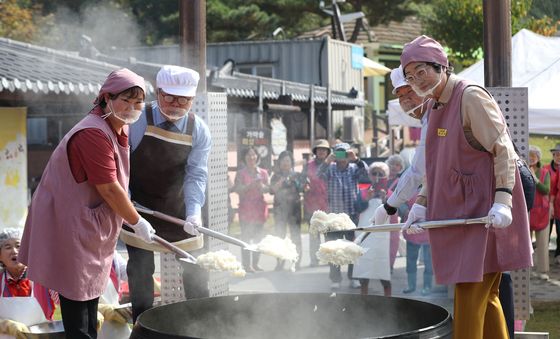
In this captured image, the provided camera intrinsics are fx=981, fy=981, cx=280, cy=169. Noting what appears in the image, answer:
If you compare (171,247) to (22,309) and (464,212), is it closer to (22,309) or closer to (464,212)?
(22,309)

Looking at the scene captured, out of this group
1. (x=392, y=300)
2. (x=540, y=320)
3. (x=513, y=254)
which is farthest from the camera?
(x=540, y=320)

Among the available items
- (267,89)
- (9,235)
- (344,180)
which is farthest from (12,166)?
(267,89)

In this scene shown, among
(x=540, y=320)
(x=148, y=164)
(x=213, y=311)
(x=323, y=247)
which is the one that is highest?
(x=148, y=164)

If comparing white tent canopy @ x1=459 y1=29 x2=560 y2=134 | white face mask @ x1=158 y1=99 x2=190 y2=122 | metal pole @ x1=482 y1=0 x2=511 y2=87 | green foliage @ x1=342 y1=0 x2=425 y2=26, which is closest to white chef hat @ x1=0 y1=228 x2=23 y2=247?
white face mask @ x1=158 y1=99 x2=190 y2=122

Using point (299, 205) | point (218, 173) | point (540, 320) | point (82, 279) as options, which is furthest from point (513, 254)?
point (299, 205)

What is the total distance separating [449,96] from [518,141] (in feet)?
6.40

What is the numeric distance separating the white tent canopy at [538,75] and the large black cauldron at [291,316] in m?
4.76

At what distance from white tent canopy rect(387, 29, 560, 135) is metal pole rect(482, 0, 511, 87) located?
116 inches

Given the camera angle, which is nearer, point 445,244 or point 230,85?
point 445,244

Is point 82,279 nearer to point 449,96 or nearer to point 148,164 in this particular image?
point 148,164

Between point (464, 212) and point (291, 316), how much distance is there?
4.27 ft

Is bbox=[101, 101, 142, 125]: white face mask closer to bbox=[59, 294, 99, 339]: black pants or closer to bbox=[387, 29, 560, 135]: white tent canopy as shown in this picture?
bbox=[59, 294, 99, 339]: black pants

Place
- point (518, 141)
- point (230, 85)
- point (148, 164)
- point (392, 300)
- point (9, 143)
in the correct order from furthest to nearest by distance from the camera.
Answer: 1. point (230, 85)
2. point (9, 143)
3. point (518, 141)
4. point (148, 164)
5. point (392, 300)

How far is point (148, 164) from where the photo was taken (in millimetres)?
5969
